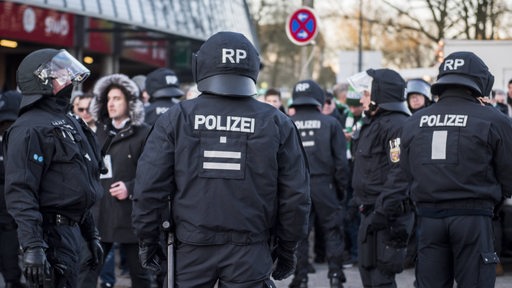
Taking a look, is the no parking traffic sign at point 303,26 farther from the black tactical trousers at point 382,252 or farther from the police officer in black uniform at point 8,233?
the black tactical trousers at point 382,252

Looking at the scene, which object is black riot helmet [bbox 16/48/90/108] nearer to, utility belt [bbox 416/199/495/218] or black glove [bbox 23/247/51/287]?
black glove [bbox 23/247/51/287]

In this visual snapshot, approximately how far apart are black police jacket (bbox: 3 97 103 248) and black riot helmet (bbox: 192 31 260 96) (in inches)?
45.5

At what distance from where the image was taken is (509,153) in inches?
232

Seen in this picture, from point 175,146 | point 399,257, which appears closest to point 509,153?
point 399,257

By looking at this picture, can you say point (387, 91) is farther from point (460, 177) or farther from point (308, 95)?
point (308, 95)

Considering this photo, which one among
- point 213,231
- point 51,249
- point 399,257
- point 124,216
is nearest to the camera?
point 213,231

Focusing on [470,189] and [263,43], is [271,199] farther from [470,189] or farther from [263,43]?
[263,43]

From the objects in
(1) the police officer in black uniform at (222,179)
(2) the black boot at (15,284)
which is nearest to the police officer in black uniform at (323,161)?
(2) the black boot at (15,284)

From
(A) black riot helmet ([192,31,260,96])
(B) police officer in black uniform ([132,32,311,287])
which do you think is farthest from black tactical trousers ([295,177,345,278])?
(A) black riot helmet ([192,31,260,96])

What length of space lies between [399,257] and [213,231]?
8.89 ft

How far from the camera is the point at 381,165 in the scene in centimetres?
719

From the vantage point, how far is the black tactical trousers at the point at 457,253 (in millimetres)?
5840

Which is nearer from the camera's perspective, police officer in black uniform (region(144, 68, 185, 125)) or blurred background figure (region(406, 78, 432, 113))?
police officer in black uniform (region(144, 68, 185, 125))

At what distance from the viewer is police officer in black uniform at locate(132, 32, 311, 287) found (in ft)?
15.2
